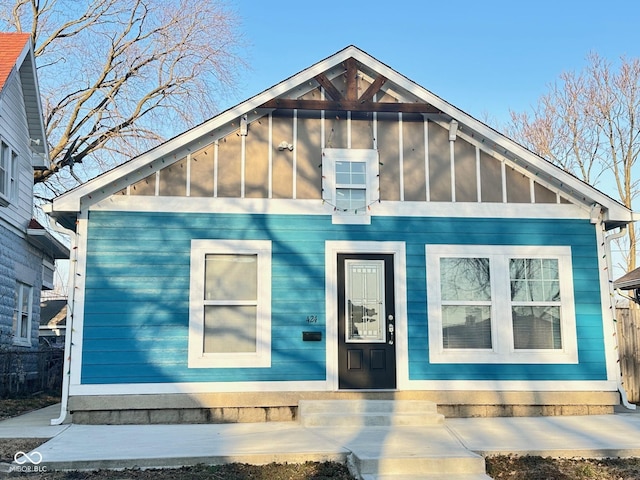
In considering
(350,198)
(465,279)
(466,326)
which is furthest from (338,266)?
(466,326)

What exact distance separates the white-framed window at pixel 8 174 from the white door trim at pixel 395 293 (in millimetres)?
6601

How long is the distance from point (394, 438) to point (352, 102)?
4.76 m

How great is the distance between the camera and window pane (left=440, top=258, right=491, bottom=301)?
903 centimetres

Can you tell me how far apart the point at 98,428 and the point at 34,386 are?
592cm

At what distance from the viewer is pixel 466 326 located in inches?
354

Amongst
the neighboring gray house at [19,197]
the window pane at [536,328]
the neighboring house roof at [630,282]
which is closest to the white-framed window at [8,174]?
the neighboring gray house at [19,197]

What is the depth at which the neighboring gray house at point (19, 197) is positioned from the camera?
11.9 m

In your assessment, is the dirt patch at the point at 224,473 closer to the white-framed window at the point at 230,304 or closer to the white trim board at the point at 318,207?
the white-framed window at the point at 230,304

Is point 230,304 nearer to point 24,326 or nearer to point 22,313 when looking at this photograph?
point 22,313

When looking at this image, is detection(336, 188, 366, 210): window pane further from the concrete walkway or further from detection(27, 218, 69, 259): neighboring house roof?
detection(27, 218, 69, 259): neighboring house roof

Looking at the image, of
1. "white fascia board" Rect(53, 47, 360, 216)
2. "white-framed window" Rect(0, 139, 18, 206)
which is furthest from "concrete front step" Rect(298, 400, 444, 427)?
"white-framed window" Rect(0, 139, 18, 206)

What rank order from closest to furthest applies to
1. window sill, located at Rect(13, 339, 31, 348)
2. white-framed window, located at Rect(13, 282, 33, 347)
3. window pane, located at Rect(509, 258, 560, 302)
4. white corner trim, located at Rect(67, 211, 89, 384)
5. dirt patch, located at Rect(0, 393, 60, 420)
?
white corner trim, located at Rect(67, 211, 89, 384), window pane, located at Rect(509, 258, 560, 302), dirt patch, located at Rect(0, 393, 60, 420), window sill, located at Rect(13, 339, 31, 348), white-framed window, located at Rect(13, 282, 33, 347)

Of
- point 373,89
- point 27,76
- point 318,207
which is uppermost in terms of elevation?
point 27,76

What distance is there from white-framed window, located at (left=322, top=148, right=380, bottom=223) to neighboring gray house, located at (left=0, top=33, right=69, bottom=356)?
6.28 m
